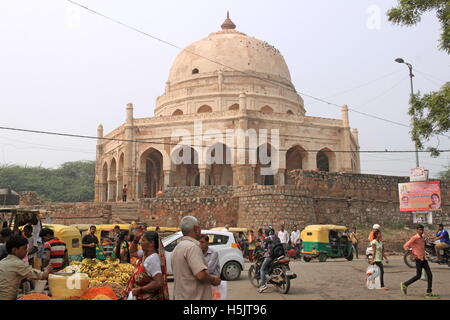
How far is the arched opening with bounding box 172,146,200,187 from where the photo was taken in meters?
30.3

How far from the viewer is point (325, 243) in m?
15.7

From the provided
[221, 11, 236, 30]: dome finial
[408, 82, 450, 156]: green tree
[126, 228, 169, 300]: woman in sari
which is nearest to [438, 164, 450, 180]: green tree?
[221, 11, 236, 30]: dome finial

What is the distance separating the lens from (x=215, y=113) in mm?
28406

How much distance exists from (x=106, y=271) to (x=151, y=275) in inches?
133

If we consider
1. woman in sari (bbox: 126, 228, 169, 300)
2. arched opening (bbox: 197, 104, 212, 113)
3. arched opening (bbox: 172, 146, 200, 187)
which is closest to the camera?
woman in sari (bbox: 126, 228, 169, 300)

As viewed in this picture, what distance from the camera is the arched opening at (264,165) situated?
→ 29.5 m

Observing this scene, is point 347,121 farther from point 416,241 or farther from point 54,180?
point 54,180

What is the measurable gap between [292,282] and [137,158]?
2105 centimetres

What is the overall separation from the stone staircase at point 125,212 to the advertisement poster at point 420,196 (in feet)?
45.3

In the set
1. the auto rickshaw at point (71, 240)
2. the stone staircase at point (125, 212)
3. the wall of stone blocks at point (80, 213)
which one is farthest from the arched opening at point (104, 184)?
the auto rickshaw at point (71, 240)

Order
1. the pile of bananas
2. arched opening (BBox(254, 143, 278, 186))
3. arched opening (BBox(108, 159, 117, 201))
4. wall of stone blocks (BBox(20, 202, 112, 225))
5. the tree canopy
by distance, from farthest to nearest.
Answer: the tree canopy < arched opening (BBox(108, 159, 117, 201)) < arched opening (BBox(254, 143, 278, 186)) < wall of stone blocks (BBox(20, 202, 112, 225)) < the pile of bananas

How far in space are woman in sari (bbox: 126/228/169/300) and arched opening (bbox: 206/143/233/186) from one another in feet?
84.1

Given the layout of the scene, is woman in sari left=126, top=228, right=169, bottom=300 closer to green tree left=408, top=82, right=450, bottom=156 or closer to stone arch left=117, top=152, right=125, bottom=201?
green tree left=408, top=82, right=450, bottom=156
